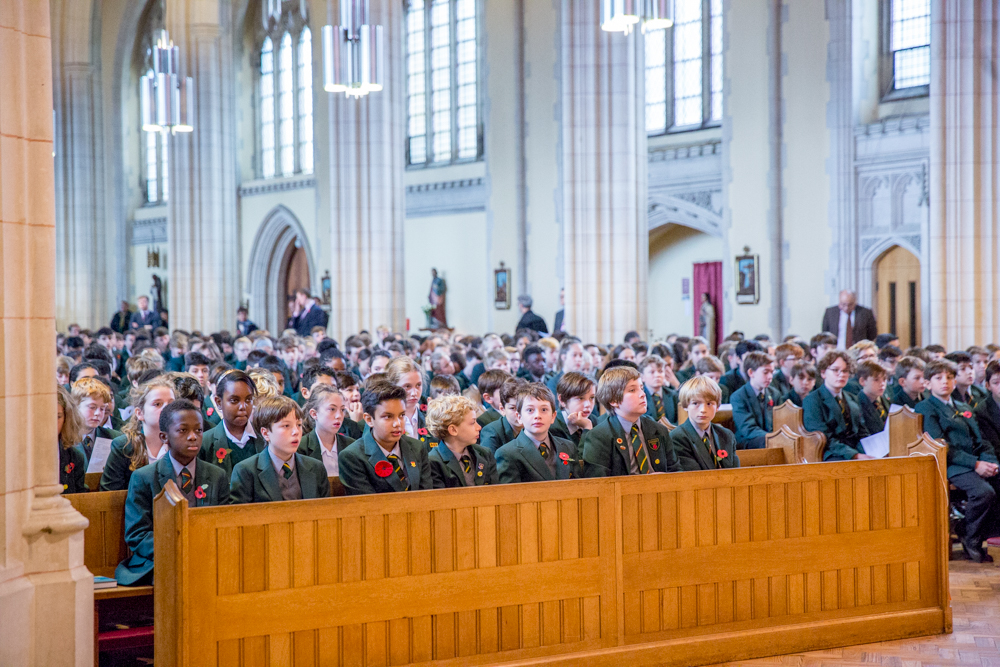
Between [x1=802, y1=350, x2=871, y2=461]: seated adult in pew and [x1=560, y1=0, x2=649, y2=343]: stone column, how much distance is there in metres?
6.31

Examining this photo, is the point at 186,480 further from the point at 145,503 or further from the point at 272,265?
the point at 272,265

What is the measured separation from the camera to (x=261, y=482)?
4.78 meters

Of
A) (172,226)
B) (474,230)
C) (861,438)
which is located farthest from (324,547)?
(474,230)

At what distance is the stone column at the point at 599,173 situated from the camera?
1400 centimetres

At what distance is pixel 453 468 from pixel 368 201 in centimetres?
1103

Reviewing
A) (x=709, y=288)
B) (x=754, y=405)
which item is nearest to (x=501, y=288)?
(x=709, y=288)

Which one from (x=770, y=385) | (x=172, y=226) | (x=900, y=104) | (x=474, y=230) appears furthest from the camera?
(x=474, y=230)

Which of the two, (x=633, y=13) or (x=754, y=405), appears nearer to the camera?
(x=754, y=405)

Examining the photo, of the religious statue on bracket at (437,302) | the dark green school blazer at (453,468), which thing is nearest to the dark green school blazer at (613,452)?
the dark green school blazer at (453,468)

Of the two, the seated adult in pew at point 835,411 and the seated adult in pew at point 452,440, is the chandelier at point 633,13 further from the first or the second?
the seated adult in pew at point 452,440

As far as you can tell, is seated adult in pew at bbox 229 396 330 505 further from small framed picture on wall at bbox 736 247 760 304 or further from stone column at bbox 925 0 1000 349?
small framed picture on wall at bbox 736 247 760 304

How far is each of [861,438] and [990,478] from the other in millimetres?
865

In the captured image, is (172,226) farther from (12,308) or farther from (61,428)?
(12,308)

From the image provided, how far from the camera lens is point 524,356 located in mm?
9727
